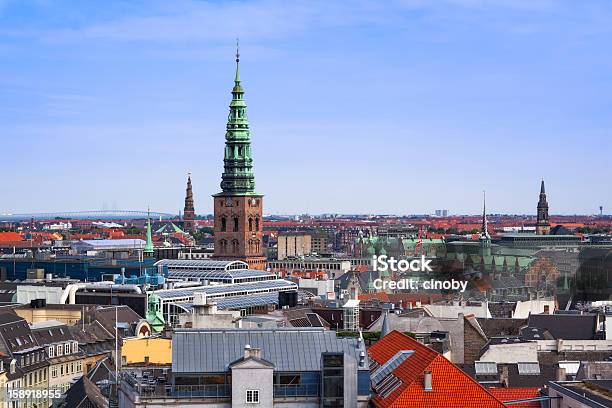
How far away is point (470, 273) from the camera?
5394 inches

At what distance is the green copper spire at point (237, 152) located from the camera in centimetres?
16888

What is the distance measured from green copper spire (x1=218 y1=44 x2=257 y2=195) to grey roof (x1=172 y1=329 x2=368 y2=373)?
12559 centimetres

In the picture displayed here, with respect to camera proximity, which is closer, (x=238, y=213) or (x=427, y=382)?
(x=427, y=382)

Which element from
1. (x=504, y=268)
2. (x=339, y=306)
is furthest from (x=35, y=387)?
(x=504, y=268)

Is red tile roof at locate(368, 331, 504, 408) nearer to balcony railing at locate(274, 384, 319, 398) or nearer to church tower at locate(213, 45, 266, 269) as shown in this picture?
balcony railing at locate(274, 384, 319, 398)

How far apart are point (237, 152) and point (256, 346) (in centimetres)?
12748

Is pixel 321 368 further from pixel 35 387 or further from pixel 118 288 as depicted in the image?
pixel 118 288

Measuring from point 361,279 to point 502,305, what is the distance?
165 ft

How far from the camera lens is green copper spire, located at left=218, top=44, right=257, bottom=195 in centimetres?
16888

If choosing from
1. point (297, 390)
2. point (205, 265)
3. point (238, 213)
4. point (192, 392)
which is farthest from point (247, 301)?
point (192, 392)

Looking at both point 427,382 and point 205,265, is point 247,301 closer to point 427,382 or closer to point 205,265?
point 205,265

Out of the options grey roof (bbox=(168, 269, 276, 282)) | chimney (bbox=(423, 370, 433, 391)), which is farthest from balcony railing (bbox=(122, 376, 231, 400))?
grey roof (bbox=(168, 269, 276, 282))

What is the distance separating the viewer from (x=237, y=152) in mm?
169375

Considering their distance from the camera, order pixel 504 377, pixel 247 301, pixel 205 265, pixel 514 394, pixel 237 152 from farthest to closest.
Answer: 1. pixel 237 152
2. pixel 205 265
3. pixel 247 301
4. pixel 504 377
5. pixel 514 394
